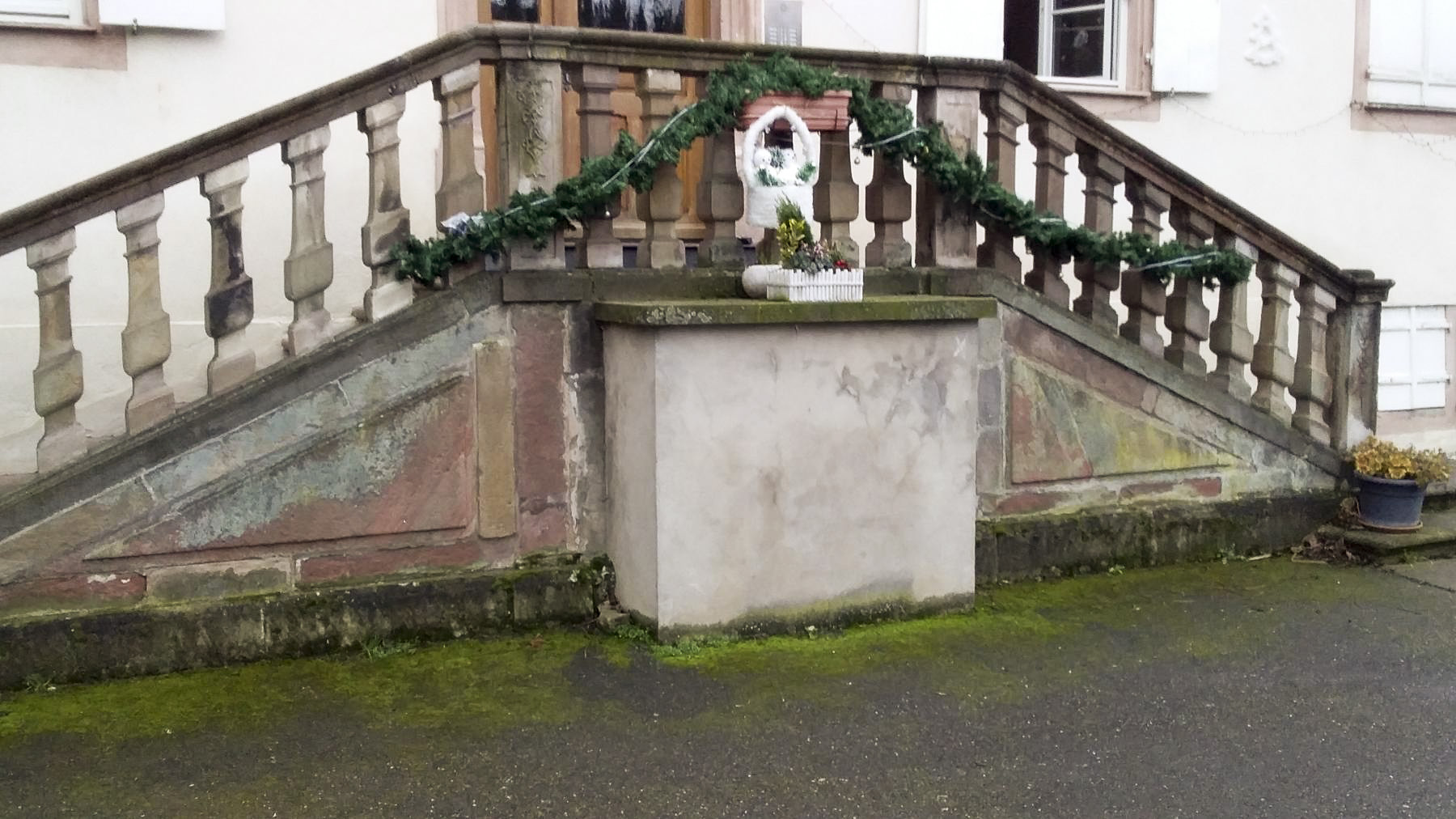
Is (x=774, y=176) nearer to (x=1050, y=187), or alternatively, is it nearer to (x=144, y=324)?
(x=1050, y=187)

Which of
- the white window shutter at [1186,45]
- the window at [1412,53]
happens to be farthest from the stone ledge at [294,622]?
the window at [1412,53]

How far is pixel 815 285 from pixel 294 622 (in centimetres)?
215

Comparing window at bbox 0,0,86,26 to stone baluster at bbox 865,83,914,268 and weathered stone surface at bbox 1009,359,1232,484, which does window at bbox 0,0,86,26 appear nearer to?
stone baluster at bbox 865,83,914,268

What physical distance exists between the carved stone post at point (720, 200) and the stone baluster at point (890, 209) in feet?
2.11

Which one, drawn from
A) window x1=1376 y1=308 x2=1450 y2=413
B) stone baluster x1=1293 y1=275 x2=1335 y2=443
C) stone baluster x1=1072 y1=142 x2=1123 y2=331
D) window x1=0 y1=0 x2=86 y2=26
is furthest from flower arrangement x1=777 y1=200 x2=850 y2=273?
window x1=1376 y1=308 x2=1450 y2=413

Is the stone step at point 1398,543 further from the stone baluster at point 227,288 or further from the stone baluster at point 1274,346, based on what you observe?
the stone baluster at point 227,288

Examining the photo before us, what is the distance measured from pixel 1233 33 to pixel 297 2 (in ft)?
17.9

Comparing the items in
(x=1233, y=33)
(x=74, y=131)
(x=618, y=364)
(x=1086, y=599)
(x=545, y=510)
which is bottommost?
(x=1086, y=599)

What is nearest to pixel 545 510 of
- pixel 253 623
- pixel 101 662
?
pixel 253 623

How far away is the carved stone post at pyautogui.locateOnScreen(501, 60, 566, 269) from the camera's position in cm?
477

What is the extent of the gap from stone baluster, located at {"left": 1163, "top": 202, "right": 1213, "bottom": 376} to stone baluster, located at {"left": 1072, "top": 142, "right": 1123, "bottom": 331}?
1.09 ft

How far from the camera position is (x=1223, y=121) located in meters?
8.08

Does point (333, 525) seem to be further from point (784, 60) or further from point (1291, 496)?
point (1291, 496)

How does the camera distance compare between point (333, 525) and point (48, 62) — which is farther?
point (48, 62)
